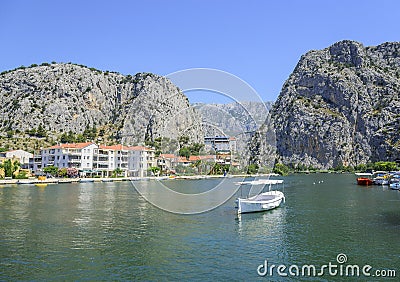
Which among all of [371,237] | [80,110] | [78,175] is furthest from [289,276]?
[80,110]

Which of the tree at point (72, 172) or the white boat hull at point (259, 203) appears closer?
the white boat hull at point (259, 203)

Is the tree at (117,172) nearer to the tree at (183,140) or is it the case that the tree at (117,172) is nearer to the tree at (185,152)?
the tree at (185,152)

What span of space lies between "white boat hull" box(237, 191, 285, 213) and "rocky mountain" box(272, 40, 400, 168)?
12483 centimetres

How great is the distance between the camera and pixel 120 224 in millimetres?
24062

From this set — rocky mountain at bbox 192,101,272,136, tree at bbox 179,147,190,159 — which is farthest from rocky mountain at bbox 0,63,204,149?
rocky mountain at bbox 192,101,272,136

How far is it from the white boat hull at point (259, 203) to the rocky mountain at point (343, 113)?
12483 centimetres

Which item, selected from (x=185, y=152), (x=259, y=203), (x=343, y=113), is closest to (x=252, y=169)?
(x=259, y=203)

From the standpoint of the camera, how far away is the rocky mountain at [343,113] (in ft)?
490

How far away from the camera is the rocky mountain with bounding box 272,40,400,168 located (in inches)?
5886

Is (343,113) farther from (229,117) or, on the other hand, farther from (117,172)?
(229,117)

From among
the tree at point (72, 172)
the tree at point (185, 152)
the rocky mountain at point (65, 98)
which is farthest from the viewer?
the rocky mountain at point (65, 98)

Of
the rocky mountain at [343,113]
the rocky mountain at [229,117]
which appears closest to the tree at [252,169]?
the rocky mountain at [229,117]

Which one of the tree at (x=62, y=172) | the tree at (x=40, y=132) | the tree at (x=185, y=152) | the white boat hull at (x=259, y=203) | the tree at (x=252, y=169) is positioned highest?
the tree at (x=40, y=132)

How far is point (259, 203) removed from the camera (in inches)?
1201
